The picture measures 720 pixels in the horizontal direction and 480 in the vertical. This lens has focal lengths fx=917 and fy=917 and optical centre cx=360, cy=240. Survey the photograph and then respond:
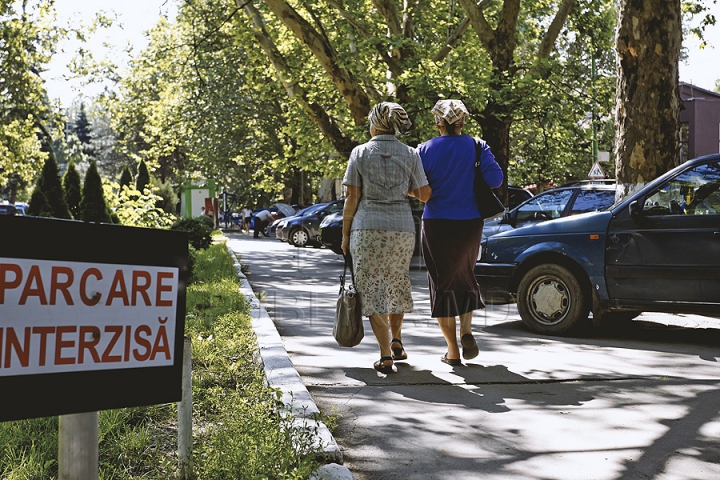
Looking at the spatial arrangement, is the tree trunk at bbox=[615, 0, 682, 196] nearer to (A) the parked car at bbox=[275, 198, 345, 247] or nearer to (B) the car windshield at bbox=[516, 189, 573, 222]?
(B) the car windshield at bbox=[516, 189, 573, 222]

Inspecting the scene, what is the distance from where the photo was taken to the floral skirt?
6828 mm

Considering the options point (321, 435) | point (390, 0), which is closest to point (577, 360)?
point (321, 435)

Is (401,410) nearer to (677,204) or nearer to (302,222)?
(677,204)

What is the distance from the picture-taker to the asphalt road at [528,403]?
4523 millimetres

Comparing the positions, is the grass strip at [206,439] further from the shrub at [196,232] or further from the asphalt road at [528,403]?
the shrub at [196,232]

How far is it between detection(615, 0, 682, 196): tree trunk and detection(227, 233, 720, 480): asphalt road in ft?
6.76

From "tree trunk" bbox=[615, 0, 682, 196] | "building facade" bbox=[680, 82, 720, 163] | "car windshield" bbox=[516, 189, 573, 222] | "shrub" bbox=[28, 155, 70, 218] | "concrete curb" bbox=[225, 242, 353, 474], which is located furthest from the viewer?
"building facade" bbox=[680, 82, 720, 163]

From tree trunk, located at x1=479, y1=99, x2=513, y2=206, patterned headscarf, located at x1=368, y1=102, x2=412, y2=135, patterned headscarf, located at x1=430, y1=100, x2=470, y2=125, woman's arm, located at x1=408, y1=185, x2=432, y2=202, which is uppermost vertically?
tree trunk, located at x1=479, y1=99, x2=513, y2=206

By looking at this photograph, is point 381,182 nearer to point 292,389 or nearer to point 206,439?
A: point 292,389

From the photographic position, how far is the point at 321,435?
15.2 ft

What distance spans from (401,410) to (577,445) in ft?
4.00

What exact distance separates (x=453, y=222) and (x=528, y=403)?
1764 millimetres

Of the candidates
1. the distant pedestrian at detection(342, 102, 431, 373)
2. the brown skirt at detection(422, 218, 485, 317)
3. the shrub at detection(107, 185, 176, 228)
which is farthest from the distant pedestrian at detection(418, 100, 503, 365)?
the shrub at detection(107, 185, 176, 228)

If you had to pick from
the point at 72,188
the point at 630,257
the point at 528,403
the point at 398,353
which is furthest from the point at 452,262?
the point at 72,188
